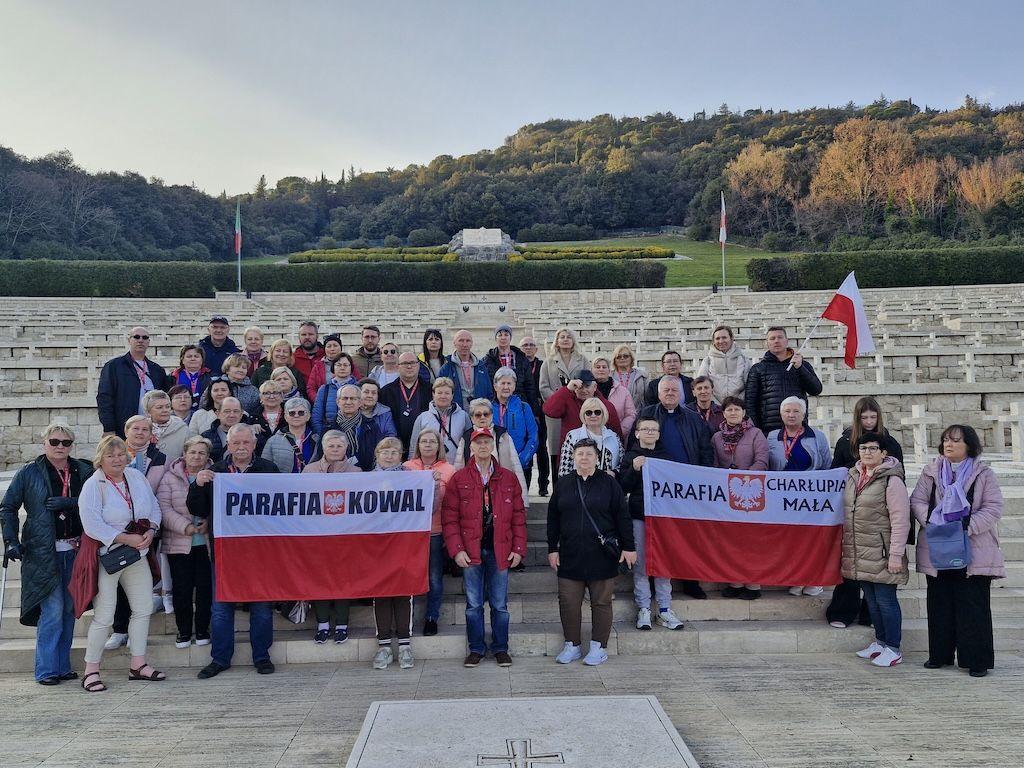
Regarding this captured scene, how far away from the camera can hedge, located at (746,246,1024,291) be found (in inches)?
1252

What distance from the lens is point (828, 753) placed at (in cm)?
404

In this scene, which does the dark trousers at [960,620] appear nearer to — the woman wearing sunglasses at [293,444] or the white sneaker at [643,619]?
the white sneaker at [643,619]

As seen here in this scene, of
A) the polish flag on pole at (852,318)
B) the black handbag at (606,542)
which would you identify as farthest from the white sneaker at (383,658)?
the polish flag on pole at (852,318)

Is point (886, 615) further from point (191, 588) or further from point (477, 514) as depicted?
point (191, 588)

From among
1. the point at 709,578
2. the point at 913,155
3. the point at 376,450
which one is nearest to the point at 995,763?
the point at 709,578

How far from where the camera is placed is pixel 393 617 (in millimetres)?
5730

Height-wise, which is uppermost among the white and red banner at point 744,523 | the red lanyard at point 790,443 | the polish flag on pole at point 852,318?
the polish flag on pole at point 852,318

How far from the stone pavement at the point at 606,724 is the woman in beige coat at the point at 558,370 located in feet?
8.04

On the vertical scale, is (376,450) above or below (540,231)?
below

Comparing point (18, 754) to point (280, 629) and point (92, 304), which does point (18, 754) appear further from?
point (92, 304)

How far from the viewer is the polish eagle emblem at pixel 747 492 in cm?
622

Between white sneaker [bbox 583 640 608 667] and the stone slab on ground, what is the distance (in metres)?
1.07

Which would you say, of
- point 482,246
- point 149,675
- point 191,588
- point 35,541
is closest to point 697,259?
point 482,246

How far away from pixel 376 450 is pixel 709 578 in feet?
9.92
